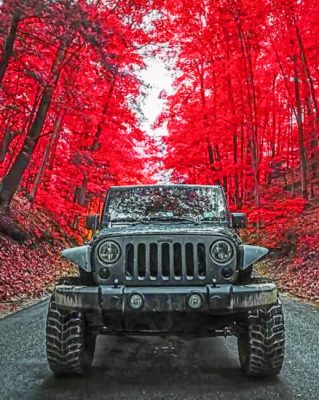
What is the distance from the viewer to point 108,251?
402 centimetres

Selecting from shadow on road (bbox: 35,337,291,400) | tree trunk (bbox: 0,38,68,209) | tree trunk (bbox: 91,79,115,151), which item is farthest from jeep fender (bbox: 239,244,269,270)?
tree trunk (bbox: 91,79,115,151)

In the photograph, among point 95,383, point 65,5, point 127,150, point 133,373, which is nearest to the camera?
point 95,383

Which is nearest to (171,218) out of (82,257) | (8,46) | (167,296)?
(82,257)

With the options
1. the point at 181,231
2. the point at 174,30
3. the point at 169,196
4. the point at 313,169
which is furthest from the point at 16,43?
the point at 313,169

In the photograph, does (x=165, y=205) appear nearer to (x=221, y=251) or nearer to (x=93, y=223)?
(x=93, y=223)

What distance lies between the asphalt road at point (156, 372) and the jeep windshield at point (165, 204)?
146cm

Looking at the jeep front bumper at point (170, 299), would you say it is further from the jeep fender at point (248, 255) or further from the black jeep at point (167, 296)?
the jeep fender at point (248, 255)

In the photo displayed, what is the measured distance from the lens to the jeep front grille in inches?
153

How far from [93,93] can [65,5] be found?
9.24 metres

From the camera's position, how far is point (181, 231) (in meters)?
4.05

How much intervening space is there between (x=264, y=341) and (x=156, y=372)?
1055 mm

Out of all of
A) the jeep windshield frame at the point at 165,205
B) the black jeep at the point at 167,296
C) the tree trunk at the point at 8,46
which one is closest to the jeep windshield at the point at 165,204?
the jeep windshield frame at the point at 165,205

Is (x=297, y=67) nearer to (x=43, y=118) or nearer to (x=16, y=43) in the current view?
(x=43, y=118)

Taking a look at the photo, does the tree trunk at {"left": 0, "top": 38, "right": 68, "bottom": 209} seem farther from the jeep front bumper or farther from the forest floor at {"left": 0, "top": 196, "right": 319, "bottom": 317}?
the jeep front bumper
